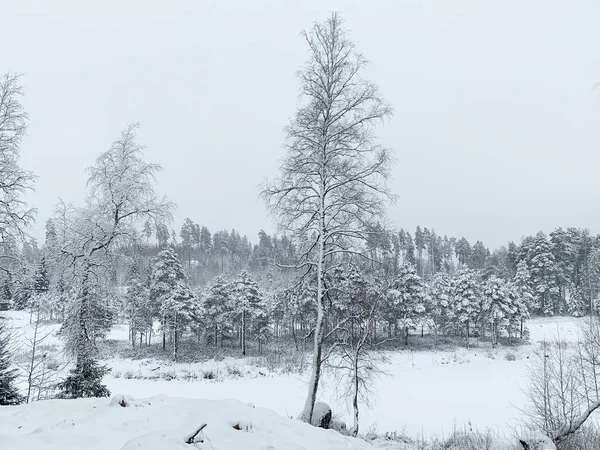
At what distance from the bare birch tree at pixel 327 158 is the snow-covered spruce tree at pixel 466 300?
36.7 metres

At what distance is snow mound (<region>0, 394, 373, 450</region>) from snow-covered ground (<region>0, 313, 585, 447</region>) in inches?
338

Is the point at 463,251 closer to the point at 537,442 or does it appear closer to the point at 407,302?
the point at 407,302

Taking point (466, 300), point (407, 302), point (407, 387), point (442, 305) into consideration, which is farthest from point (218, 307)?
point (466, 300)

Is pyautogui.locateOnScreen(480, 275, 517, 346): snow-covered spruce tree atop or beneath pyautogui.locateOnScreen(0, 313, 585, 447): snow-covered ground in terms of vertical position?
atop

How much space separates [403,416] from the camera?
1592 centimetres

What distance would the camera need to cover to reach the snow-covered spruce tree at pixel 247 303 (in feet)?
129

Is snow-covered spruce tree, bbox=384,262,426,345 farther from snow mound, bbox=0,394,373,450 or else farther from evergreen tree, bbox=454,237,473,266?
evergreen tree, bbox=454,237,473,266

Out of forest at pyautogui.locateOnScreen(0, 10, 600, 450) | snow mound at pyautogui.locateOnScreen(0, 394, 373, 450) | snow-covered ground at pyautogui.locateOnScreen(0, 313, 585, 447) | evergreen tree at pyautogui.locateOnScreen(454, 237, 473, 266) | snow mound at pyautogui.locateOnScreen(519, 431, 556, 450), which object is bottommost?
snow-covered ground at pyautogui.locateOnScreen(0, 313, 585, 447)

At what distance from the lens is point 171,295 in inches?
1391

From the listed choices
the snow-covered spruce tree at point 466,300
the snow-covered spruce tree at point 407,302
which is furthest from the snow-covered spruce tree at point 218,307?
the snow-covered spruce tree at point 466,300

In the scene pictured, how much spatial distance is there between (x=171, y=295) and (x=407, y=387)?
78.1ft

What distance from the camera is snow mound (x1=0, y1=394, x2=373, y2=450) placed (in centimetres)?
459

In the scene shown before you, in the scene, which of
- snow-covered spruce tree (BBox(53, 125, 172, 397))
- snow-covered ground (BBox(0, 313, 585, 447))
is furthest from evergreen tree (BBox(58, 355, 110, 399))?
snow-covered ground (BBox(0, 313, 585, 447))

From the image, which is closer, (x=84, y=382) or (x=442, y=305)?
(x=84, y=382)
